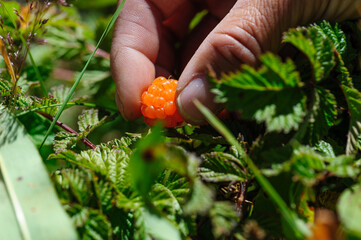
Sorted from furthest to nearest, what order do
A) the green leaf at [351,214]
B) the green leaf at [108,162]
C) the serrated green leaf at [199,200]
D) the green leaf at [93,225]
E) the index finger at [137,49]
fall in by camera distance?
the index finger at [137,49] < the green leaf at [108,162] < the green leaf at [93,225] < the serrated green leaf at [199,200] < the green leaf at [351,214]

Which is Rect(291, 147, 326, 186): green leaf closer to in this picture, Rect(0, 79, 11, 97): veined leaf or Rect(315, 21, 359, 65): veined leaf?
Rect(315, 21, 359, 65): veined leaf

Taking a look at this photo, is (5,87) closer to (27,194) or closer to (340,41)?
(27,194)

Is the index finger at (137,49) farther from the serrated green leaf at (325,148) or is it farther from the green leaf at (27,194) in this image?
the serrated green leaf at (325,148)

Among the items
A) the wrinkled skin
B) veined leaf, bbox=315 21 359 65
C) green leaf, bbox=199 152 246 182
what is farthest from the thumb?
green leaf, bbox=199 152 246 182

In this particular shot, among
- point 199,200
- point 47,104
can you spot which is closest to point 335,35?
point 199,200

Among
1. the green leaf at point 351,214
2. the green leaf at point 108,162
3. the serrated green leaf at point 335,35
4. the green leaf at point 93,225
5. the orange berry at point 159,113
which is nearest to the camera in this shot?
the green leaf at point 351,214

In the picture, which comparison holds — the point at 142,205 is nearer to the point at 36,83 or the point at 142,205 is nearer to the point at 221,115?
the point at 221,115

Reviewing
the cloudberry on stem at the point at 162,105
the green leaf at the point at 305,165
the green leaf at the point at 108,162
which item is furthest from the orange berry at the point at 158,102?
the green leaf at the point at 305,165

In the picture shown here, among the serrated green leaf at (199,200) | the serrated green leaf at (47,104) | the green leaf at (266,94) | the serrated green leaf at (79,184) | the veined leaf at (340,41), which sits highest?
the veined leaf at (340,41)
